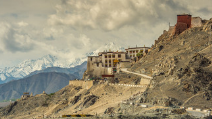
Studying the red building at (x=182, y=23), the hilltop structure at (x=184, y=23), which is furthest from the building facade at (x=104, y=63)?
the red building at (x=182, y=23)

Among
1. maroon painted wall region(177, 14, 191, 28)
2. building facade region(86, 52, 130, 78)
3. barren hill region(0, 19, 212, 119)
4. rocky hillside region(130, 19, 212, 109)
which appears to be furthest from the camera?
building facade region(86, 52, 130, 78)

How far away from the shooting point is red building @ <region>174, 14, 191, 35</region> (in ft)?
338

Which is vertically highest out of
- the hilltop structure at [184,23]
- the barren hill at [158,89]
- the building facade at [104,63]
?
the hilltop structure at [184,23]

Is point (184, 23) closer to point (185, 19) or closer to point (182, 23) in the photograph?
point (182, 23)

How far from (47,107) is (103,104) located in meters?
43.2


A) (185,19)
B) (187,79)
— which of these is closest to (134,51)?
(185,19)

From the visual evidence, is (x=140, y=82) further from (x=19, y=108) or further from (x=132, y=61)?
Result: (x=19, y=108)

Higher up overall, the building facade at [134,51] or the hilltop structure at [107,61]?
the building facade at [134,51]

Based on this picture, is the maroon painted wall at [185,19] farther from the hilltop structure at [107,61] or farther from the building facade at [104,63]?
the building facade at [104,63]

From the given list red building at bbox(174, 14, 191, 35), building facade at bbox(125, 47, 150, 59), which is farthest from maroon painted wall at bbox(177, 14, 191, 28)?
building facade at bbox(125, 47, 150, 59)

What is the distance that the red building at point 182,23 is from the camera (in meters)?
103

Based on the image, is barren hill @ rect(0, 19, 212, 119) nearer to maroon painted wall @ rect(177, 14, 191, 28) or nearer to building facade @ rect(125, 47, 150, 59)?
maroon painted wall @ rect(177, 14, 191, 28)

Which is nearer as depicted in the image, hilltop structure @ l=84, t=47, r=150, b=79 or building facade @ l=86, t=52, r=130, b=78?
hilltop structure @ l=84, t=47, r=150, b=79

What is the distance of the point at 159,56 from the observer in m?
103
